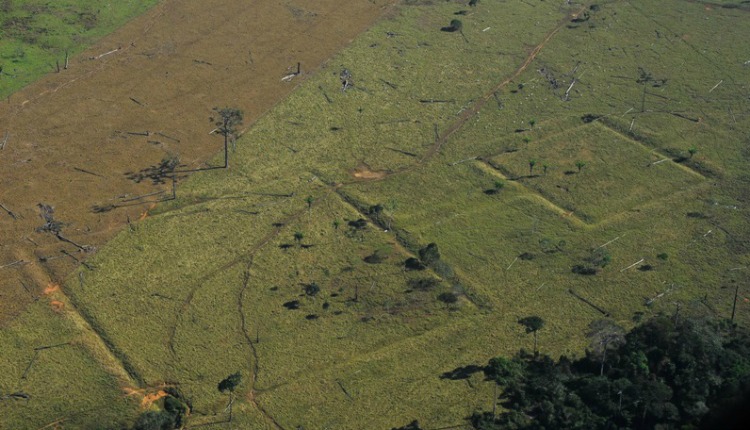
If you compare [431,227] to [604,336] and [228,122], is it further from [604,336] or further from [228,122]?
[228,122]

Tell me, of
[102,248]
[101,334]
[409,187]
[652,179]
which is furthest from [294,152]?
[652,179]

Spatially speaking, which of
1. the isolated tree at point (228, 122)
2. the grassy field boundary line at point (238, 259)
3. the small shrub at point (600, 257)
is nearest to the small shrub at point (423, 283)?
the grassy field boundary line at point (238, 259)

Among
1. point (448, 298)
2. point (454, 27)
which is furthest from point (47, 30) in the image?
point (448, 298)

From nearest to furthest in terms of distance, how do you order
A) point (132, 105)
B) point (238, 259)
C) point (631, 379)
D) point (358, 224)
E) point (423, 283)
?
point (631, 379) < point (423, 283) < point (238, 259) < point (358, 224) < point (132, 105)

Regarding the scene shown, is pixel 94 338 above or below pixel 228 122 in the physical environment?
below

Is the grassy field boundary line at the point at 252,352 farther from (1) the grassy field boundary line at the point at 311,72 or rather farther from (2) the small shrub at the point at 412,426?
(1) the grassy field boundary line at the point at 311,72

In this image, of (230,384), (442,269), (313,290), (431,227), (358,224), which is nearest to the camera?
(230,384)

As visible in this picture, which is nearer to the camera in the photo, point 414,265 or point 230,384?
point 230,384
